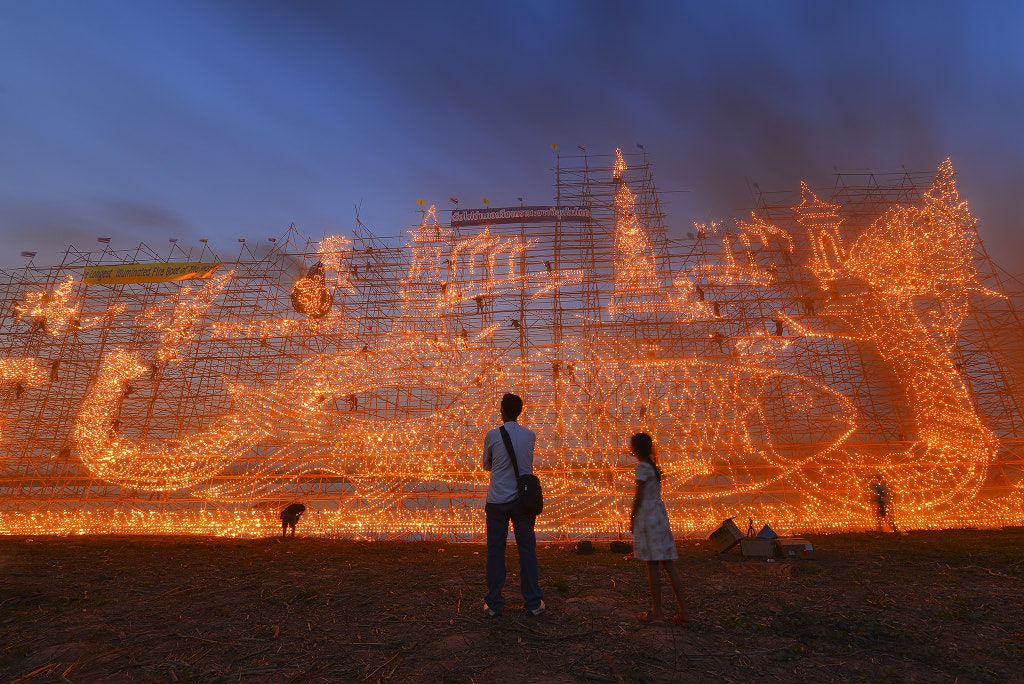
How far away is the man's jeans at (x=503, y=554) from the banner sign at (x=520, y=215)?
1253cm

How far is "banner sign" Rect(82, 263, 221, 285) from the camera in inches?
629

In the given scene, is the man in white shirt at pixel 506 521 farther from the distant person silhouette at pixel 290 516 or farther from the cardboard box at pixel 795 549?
the distant person silhouette at pixel 290 516

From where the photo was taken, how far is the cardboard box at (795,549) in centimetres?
591

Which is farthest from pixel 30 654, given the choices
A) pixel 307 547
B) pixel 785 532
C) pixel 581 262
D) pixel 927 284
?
pixel 927 284

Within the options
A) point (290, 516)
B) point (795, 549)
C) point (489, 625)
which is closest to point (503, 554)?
point (489, 625)

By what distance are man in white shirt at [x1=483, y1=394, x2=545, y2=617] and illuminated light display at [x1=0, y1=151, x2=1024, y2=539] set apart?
25.5 feet

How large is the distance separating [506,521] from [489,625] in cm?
67

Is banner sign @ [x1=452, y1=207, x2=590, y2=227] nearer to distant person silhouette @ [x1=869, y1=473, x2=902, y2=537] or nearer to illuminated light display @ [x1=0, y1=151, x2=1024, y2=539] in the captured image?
illuminated light display @ [x1=0, y1=151, x2=1024, y2=539]

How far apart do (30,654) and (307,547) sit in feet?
17.3

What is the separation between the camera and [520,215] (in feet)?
49.2

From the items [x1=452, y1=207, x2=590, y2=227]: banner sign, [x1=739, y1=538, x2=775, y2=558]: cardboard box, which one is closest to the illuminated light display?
[x1=452, y1=207, x2=590, y2=227]: banner sign

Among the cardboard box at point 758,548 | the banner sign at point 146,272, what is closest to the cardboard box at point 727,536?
the cardboard box at point 758,548

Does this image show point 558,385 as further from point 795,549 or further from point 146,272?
point 146,272

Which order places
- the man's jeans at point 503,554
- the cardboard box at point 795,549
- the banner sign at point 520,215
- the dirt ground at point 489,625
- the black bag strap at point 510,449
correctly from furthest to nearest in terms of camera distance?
the banner sign at point 520,215 → the cardboard box at point 795,549 → the black bag strap at point 510,449 → the man's jeans at point 503,554 → the dirt ground at point 489,625
